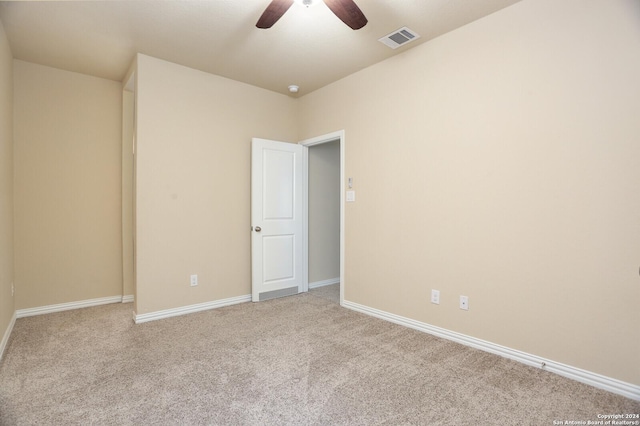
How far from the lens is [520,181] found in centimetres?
237

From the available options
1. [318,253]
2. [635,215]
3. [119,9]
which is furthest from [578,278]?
[119,9]

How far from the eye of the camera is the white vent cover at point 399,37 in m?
2.74

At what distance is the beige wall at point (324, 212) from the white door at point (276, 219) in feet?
0.88

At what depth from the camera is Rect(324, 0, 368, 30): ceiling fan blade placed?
1.96 metres

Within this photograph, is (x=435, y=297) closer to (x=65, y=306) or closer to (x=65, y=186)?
(x=65, y=306)

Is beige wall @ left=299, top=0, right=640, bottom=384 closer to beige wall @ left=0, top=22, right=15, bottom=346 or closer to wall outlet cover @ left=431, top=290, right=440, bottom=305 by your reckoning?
wall outlet cover @ left=431, top=290, right=440, bottom=305

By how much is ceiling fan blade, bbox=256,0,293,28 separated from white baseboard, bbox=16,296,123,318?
351cm

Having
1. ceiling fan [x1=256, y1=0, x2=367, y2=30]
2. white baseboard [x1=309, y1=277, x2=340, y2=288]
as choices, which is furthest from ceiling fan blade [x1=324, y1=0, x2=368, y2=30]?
white baseboard [x1=309, y1=277, x2=340, y2=288]

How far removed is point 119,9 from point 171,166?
1421 millimetres

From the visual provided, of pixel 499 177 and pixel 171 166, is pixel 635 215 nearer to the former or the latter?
pixel 499 177

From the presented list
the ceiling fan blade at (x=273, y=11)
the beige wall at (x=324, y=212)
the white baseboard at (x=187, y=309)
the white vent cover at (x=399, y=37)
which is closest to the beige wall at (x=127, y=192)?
the white baseboard at (x=187, y=309)

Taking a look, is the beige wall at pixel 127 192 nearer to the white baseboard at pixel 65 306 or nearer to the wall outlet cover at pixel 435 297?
the white baseboard at pixel 65 306

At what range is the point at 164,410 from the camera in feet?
Result: 5.89

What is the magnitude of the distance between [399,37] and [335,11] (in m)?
1.01
